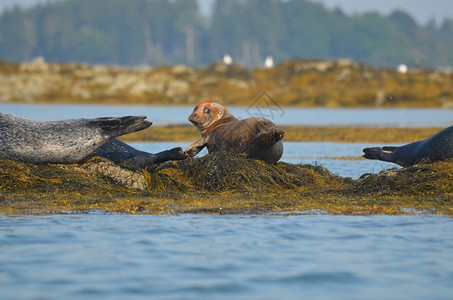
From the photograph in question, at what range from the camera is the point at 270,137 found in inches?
379

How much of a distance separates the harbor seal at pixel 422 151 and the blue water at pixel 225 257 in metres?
2.51

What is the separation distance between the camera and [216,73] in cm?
6756

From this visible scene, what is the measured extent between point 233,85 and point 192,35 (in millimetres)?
115133

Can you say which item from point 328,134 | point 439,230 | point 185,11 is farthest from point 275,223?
point 185,11

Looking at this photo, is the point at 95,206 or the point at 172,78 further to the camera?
the point at 172,78

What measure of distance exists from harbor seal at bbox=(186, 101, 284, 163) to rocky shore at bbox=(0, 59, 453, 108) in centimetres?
4106

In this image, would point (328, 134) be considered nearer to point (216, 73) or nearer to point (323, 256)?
point (323, 256)

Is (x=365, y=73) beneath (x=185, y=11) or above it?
beneath

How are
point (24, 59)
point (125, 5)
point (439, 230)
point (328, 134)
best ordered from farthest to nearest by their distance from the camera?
point (125, 5), point (24, 59), point (328, 134), point (439, 230)

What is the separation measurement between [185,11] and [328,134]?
161m

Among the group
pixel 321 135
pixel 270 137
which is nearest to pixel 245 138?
pixel 270 137

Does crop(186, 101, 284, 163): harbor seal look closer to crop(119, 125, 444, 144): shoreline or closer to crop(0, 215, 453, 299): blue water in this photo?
crop(0, 215, 453, 299): blue water

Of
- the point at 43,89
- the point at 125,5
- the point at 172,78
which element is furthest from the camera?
the point at 125,5

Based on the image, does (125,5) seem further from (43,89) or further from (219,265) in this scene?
(219,265)
